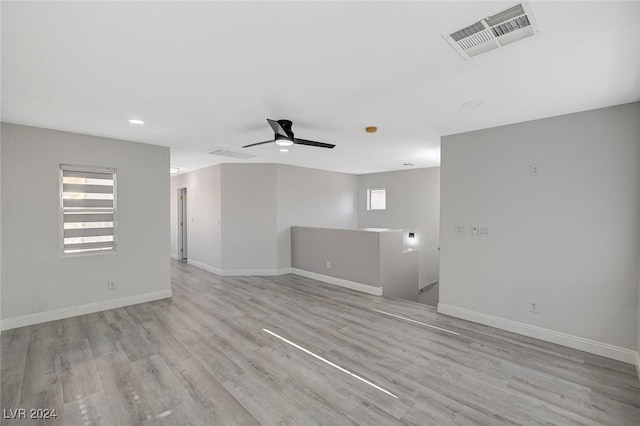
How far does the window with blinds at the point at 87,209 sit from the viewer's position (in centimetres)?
395

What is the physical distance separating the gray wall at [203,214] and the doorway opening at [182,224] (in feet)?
0.98

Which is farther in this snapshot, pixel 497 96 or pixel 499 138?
pixel 499 138

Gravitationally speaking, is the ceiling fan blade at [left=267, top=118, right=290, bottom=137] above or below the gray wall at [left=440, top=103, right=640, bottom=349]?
above

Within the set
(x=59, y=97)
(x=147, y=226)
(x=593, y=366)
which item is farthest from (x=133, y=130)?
(x=593, y=366)

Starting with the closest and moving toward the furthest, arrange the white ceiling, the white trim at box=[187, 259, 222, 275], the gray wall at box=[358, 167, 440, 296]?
the white ceiling
the white trim at box=[187, 259, 222, 275]
the gray wall at box=[358, 167, 440, 296]

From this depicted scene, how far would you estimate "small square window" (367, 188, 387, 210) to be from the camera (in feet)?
27.2

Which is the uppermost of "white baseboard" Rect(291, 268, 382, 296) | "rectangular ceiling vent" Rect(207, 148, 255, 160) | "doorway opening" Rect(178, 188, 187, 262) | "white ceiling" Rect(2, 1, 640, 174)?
"white ceiling" Rect(2, 1, 640, 174)

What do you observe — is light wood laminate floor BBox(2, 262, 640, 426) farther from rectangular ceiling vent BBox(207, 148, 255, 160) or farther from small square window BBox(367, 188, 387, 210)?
small square window BBox(367, 188, 387, 210)

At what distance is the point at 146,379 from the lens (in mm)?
2484

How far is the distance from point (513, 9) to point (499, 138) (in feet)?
7.67

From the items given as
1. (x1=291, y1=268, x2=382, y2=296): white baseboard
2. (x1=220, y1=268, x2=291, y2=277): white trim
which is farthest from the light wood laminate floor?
(x1=220, y1=268, x2=291, y2=277): white trim

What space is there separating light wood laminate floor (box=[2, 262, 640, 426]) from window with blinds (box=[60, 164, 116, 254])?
40.9 inches

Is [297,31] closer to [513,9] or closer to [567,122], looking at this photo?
[513,9]

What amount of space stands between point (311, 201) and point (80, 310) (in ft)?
16.0
